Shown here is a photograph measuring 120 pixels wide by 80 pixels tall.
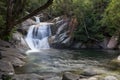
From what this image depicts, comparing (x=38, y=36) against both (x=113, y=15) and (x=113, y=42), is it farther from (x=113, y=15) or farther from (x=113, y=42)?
(x=113, y=15)

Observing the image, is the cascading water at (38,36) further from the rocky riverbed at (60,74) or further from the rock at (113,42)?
the rocky riverbed at (60,74)

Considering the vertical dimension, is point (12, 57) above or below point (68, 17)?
below

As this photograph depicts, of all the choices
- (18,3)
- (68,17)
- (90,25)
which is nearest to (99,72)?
(18,3)

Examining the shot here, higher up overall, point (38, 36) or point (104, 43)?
point (38, 36)

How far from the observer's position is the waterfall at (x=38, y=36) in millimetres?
35062

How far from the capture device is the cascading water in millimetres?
35041

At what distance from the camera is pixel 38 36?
121 ft

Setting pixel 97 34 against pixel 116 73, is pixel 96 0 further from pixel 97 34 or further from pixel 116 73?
pixel 116 73

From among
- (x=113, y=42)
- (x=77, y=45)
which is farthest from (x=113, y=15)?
(x=77, y=45)

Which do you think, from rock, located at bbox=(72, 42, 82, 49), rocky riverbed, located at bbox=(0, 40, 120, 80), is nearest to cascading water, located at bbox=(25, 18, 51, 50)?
rock, located at bbox=(72, 42, 82, 49)

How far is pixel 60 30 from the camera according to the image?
3822cm

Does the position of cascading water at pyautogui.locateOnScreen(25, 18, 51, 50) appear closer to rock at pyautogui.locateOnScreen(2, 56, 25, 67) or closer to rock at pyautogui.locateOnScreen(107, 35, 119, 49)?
rock at pyautogui.locateOnScreen(107, 35, 119, 49)

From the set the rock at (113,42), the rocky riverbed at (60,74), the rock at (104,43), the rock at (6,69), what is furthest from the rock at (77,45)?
the rock at (6,69)

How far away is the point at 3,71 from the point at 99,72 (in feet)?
21.0
